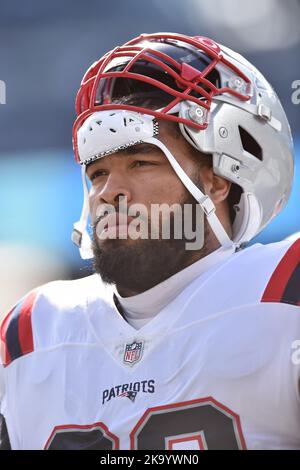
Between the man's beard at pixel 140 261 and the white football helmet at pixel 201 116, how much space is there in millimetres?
78

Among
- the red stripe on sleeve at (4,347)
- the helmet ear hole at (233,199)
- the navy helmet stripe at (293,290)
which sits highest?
the helmet ear hole at (233,199)

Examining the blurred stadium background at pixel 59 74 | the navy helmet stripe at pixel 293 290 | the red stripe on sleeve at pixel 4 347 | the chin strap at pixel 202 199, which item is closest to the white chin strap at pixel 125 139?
the chin strap at pixel 202 199

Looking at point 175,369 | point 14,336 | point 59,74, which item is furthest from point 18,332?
point 59,74

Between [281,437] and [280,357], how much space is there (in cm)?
11

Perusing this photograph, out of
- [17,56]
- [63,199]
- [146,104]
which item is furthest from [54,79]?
[146,104]

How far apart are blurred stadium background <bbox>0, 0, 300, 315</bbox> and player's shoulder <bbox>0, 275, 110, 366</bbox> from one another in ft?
4.36

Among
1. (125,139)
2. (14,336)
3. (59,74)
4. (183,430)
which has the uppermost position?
(59,74)

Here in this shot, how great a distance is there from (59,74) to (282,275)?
101 inches

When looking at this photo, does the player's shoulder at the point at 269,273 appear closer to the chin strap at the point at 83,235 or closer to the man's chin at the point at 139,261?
the man's chin at the point at 139,261

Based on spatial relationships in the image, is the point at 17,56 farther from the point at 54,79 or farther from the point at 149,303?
the point at 149,303

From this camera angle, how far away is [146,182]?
129cm

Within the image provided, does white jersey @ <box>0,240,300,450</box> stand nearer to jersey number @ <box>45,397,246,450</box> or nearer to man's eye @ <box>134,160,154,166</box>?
jersey number @ <box>45,397,246,450</box>

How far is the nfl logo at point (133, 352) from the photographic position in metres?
1.20

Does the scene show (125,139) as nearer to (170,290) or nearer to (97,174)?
(97,174)
